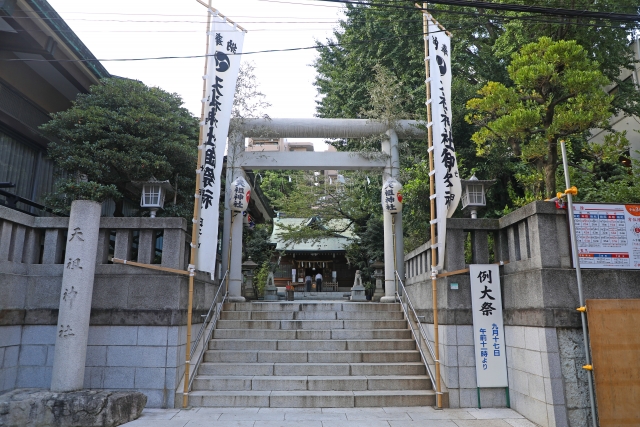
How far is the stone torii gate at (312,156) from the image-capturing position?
12.5m

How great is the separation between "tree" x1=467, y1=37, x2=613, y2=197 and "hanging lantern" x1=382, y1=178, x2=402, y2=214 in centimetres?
395

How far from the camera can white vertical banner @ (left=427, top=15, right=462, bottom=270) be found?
26.3 feet

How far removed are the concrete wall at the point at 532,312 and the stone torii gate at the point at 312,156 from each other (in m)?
4.38

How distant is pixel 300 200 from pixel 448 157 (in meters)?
15.1

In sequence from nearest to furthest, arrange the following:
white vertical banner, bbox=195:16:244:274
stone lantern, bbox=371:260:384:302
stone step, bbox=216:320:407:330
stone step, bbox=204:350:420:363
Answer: white vertical banner, bbox=195:16:244:274, stone step, bbox=204:350:420:363, stone step, bbox=216:320:407:330, stone lantern, bbox=371:260:384:302

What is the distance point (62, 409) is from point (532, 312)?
7.04m

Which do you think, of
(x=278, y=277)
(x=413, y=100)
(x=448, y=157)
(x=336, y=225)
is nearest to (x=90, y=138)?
(x=448, y=157)

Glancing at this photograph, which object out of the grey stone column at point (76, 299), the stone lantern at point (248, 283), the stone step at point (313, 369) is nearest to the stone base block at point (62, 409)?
the grey stone column at point (76, 299)

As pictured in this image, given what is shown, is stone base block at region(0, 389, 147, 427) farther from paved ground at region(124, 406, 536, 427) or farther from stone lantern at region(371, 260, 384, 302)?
stone lantern at region(371, 260, 384, 302)

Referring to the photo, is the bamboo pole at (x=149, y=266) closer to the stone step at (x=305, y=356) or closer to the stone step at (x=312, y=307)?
the stone step at (x=305, y=356)

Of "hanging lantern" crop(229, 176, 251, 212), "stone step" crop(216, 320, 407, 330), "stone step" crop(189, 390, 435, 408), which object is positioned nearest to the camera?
"stone step" crop(189, 390, 435, 408)

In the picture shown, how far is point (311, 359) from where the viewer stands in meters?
8.73

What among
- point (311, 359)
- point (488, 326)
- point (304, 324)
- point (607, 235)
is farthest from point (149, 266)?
point (607, 235)

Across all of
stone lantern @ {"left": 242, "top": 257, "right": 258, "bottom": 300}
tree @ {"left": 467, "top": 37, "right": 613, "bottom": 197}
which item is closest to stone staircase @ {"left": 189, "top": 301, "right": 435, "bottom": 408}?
tree @ {"left": 467, "top": 37, "right": 613, "bottom": 197}
